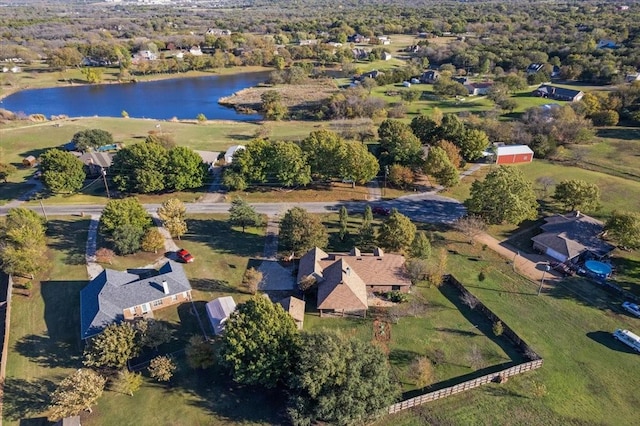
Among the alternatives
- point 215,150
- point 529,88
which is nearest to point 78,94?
point 215,150

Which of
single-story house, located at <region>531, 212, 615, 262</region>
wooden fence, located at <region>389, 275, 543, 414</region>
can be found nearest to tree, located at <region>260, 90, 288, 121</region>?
single-story house, located at <region>531, 212, 615, 262</region>

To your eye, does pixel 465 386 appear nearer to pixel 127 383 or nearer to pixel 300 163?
pixel 127 383

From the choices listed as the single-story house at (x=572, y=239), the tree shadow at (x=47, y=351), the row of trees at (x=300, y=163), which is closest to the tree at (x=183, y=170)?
the row of trees at (x=300, y=163)

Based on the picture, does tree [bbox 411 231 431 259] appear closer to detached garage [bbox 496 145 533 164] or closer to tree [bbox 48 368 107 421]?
tree [bbox 48 368 107 421]

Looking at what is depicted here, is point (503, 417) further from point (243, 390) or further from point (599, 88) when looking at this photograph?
point (599, 88)

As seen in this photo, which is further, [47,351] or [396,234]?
[396,234]

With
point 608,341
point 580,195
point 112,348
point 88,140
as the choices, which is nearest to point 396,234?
point 608,341

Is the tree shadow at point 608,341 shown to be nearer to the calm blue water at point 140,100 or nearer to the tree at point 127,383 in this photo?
the tree at point 127,383
